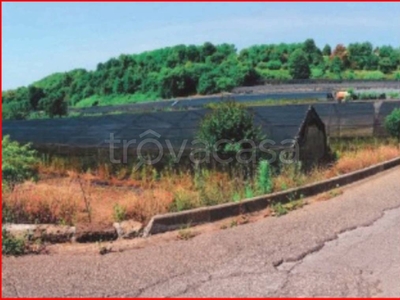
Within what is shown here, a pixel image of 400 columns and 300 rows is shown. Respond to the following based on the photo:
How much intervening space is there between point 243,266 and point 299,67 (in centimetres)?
8070

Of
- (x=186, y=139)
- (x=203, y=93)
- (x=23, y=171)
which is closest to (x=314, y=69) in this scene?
(x=203, y=93)

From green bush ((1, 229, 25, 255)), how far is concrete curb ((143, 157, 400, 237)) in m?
1.71

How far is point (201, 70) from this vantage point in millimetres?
83062

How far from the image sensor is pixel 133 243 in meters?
7.85

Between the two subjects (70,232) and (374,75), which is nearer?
(70,232)

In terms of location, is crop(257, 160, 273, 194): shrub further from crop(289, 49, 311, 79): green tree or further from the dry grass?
crop(289, 49, 311, 79): green tree

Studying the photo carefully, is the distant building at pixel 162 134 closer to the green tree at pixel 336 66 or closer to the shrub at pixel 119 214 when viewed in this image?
the shrub at pixel 119 214

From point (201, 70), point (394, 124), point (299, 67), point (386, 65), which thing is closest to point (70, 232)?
point (394, 124)

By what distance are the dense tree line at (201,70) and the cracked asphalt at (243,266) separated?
6726cm

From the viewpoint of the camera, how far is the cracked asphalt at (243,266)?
236 inches

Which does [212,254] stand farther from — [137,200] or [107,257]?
[137,200]

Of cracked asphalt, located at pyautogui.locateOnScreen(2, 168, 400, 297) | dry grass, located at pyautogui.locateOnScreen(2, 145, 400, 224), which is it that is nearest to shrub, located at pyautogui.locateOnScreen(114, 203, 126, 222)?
dry grass, located at pyautogui.locateOnScreen(2, 145, 400, 224)

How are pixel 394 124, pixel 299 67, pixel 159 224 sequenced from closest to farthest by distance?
pixel 159 224
pixel 394 124
pixel 299 67

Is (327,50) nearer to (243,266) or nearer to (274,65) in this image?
(274,65)
